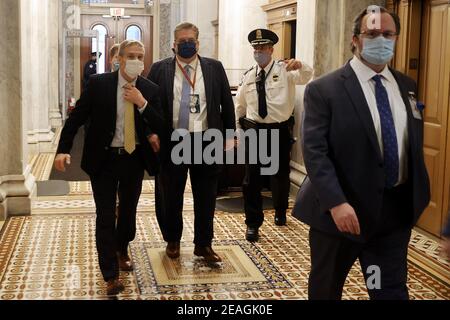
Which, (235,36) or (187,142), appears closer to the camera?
(187,142)

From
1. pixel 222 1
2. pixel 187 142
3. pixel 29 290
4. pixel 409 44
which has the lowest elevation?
pixel 29 290

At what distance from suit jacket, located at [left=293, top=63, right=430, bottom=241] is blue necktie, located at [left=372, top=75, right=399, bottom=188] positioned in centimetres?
5

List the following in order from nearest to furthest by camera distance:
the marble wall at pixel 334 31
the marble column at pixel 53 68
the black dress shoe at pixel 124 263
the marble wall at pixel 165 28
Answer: the black dress shoe at pixel 124 263 → the marble wall at pixel 334 31 → the marble column at pixel 53 68 → the marble wall at pixel 165 28

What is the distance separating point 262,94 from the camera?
242 inches

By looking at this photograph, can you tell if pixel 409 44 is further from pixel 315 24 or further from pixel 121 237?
pixel 121 237

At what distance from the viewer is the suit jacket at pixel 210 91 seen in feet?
16.4

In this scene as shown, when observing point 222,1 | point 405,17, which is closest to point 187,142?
point 405,17

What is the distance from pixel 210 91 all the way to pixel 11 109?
108 inches

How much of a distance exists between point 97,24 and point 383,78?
1605 centimetres

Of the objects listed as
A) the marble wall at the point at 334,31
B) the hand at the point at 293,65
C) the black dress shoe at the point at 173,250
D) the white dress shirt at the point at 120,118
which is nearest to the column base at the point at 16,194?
the black dress shoe at the point at 173,250

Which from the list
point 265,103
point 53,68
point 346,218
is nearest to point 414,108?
point 346,218

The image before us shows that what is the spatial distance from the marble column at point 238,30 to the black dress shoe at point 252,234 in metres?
4.97

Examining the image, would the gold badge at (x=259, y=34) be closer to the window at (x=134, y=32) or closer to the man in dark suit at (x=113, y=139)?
the man in dark suit at (x=113, y=139)

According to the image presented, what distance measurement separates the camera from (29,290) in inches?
177
